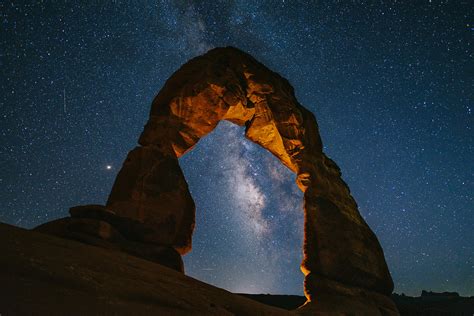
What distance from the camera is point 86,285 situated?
285cm

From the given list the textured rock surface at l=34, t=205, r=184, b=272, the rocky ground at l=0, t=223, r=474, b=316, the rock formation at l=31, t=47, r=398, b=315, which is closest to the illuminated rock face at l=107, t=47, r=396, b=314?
the rock formation at l=31, t=47, r=398, b=315

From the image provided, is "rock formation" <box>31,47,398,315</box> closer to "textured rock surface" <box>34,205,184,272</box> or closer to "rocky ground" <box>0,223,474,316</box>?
"textured rock surface" <box>34,205,184,272</box>

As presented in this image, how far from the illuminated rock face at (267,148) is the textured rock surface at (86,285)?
Answer: 3.63 m

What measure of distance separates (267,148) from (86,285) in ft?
34.0

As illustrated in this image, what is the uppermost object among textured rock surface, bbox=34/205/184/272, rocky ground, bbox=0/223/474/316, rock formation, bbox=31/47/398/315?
rock formation, bbox=31/47/398/315

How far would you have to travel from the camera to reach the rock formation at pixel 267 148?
804cm

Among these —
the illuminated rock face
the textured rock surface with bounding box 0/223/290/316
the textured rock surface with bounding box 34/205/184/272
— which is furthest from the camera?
the illuminated rock face

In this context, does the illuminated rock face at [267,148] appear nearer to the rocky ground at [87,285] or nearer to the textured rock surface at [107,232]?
the textured rock surface at [107,232]

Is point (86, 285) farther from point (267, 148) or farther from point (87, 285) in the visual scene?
point (267, 148)

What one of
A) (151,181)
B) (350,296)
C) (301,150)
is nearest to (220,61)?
(301,150)

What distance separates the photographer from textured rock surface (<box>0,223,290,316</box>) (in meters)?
2.28

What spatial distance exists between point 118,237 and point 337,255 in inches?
241

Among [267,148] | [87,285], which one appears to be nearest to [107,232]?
[87,285]

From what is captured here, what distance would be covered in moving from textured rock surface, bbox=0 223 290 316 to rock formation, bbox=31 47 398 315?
5.95 feet
